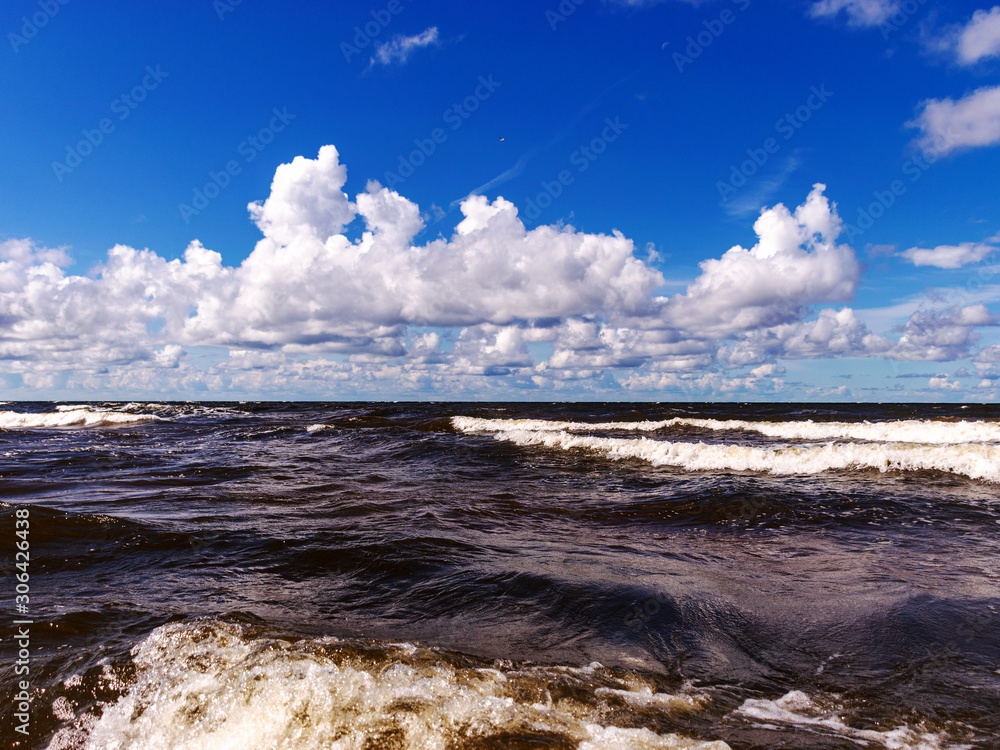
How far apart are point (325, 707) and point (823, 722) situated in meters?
2.70

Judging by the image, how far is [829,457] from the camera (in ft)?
44.5

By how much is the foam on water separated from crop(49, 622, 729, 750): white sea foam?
1166 centimetres

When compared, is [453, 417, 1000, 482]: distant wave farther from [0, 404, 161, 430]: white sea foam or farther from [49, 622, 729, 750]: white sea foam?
[0, 404, 161, 430]: white sea foam

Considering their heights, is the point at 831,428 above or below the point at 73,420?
above

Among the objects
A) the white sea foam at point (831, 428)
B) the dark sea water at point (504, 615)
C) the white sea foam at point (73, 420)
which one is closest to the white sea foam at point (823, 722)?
the dark sea water at point (504, 615)

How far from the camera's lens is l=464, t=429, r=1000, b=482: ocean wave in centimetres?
1212

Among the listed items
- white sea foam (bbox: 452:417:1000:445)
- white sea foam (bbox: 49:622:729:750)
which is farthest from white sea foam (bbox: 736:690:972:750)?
white sea foam (bbox: 452:417:1000:445)

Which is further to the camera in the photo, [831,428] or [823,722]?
[831,428]

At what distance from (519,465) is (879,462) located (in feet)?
28.5

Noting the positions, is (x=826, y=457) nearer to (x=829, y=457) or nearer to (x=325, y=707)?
(x=829, y=457)

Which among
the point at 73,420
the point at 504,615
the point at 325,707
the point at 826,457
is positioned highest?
the point at 826,457

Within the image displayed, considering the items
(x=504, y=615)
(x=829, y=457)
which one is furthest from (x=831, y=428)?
(x=504, y=615)

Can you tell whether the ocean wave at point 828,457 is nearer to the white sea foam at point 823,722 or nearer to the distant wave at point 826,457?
the distant wave at point 826,457

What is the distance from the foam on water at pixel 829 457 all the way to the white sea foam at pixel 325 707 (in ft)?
38.3
